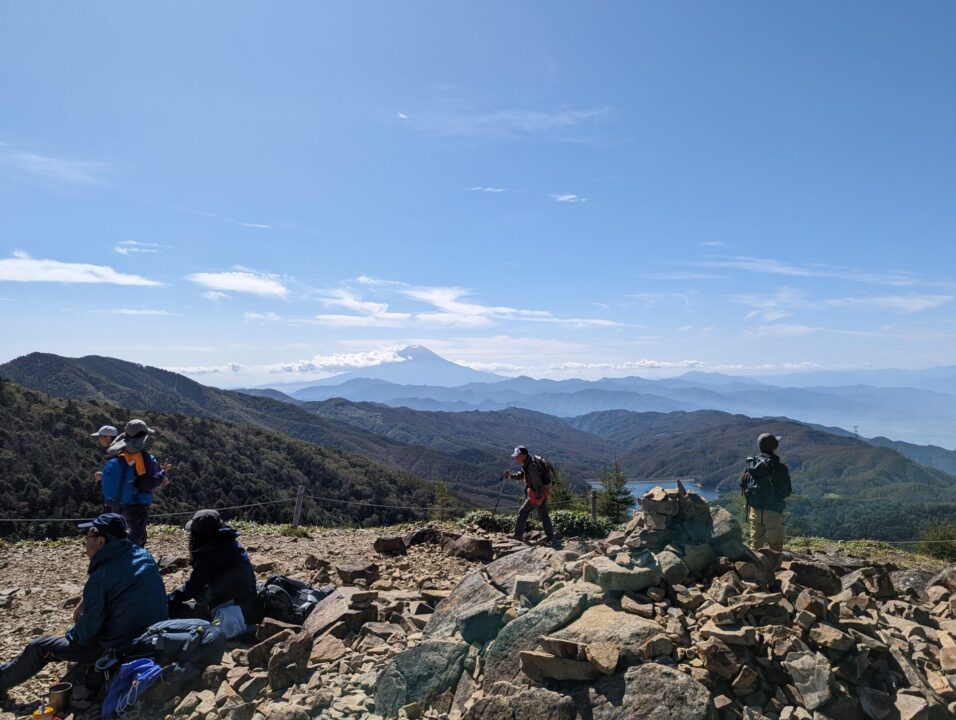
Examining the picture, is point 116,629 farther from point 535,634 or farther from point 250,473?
point 250,473

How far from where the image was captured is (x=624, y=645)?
474cm

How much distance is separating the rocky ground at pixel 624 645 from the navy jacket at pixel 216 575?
0.55 meters

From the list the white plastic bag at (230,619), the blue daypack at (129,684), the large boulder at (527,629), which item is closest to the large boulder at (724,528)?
the large boulder at (527,629)

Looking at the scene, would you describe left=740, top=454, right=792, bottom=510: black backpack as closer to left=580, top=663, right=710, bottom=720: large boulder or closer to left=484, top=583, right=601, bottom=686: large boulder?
left=484, top=583, right=601, bottom=686: large boulder

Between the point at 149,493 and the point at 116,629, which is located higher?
the point at 149,493

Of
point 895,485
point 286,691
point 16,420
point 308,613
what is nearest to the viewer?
point 286,691

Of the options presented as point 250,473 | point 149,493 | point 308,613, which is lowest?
point 250,473

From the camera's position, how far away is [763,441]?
889 centimetres

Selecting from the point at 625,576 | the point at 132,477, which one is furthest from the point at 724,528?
the point at 132,477

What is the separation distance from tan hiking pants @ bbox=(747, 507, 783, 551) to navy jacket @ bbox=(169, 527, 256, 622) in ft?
→ 24.1

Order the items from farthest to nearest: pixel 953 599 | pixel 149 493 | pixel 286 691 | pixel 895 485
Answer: pixel 895 485 → pixel 149 493 → pixel 953 599 → pixel 286 691

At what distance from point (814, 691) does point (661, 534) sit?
2.15 metres

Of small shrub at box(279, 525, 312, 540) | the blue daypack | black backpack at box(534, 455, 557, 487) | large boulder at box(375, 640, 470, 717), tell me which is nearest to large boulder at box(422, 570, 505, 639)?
large boulder at box(375, 640, 470, 717)

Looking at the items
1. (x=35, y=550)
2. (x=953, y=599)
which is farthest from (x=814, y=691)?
(x=35, y=550)
